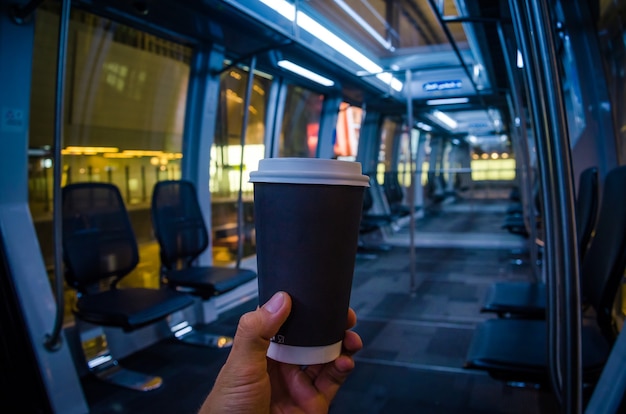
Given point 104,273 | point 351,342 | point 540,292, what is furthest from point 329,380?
point 104,273

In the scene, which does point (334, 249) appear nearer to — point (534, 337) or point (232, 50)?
point (534, 337)

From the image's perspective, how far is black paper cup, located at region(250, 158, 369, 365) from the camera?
587 mm

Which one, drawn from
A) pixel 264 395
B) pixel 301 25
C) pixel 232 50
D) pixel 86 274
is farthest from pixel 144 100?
pixel 264 395

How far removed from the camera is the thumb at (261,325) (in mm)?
599

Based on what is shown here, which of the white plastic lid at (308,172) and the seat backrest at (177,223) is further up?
the white plastic lid at (308,172)

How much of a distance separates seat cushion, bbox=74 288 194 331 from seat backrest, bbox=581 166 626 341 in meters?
1.88

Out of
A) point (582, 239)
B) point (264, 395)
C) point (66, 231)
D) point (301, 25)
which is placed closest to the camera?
point (264, 395)

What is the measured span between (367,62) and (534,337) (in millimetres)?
3525

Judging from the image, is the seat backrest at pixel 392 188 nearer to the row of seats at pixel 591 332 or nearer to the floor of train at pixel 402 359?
the floor of train at pixel 402 359

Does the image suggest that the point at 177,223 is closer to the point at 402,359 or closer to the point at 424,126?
the point at 402,359

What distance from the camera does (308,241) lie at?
59 cm

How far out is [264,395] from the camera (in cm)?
73

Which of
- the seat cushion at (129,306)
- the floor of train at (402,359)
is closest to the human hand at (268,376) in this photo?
the floor of train at (402,359)

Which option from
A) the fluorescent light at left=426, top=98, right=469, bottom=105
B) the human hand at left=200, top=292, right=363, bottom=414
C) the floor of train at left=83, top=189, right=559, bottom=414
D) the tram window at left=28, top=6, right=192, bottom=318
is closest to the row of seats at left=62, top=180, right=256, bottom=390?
the floor of train at left=83, top=189, right=559, bottom=414
